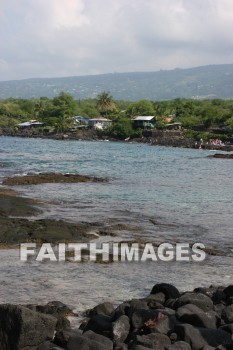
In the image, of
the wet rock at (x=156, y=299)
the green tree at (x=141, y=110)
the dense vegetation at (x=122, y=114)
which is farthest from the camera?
the green tree at (x=141, y=110)

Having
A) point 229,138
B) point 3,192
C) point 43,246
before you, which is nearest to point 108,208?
point 3,192

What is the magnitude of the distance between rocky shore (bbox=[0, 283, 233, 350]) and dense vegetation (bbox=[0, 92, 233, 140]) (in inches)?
4026

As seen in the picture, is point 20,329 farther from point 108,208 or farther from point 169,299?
point 108,208

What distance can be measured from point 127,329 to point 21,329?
1.66 meters

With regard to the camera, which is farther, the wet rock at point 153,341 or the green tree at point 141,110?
the green tree at point 141,110

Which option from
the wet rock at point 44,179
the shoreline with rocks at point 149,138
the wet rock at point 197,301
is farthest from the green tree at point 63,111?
the wet rock at point 197,301

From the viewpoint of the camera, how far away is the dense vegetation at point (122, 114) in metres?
122

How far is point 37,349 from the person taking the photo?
784 cm

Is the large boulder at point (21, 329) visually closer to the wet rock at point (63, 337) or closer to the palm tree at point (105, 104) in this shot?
the wet rock at point (63, 337)

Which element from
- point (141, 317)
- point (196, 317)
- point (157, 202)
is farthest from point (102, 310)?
point (157, 202)

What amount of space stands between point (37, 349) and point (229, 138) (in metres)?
102

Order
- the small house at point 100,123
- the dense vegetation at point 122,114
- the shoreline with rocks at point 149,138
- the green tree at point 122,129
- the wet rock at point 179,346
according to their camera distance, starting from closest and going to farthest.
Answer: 1. the wet rock at point 179,346
2. the shoreline with rocks at point 149,138
3. the green tree at point 122,129
4. the dense vegetation at point 122,114
5. the small house at point 100,123

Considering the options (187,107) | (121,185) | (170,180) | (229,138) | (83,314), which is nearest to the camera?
(83,314)

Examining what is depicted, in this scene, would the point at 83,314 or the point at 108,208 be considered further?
the point at 108,208
